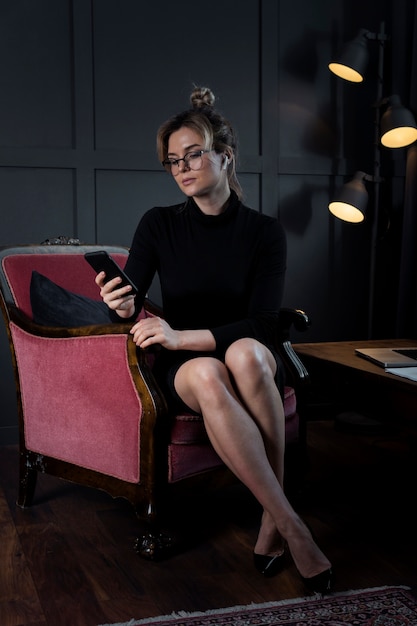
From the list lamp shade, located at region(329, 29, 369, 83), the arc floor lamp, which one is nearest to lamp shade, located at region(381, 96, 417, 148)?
the arc floor lamp

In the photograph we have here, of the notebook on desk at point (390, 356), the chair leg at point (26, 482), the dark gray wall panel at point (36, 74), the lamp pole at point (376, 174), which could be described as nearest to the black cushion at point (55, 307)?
the chair leg at point (26, 482)

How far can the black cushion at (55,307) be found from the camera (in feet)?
7.37

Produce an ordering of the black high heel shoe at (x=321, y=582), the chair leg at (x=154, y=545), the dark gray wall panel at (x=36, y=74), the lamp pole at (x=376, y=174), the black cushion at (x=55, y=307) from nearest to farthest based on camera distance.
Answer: the black high heel shoe at (x=321, y=582), the chair leg at (x=154, y=545), the black cushion at (x=55, y=307), the dark gray wall panel at (x=36, y=74), the lamp pole at (x=376, y=174)

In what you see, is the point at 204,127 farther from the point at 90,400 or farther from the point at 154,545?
the point at 154,545

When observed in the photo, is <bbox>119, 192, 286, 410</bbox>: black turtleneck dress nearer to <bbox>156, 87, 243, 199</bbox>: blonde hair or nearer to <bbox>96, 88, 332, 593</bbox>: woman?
<bbox>96, 88, 332, 593</bbox>: woman

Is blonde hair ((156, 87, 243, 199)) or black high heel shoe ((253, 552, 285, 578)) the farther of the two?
blonde hair ((156, 87, 243, 199))

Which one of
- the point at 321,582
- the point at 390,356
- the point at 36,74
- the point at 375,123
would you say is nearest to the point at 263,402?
the point at 321,582

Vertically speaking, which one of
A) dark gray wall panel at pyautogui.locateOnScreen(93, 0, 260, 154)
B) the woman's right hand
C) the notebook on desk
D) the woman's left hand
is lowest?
the notebook on desk

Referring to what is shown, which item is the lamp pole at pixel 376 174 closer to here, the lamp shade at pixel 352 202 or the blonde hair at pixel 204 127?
the lamp shade at pixel 352 202

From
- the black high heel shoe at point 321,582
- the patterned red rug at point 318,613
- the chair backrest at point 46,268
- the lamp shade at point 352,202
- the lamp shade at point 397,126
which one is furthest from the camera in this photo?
the lamp shade at point 352,202

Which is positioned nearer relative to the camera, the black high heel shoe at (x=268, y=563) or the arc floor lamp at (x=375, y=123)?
the black high heel shoe at (x=268, y=563)

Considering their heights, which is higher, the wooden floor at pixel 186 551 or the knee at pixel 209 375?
the knee at pixel 209 375

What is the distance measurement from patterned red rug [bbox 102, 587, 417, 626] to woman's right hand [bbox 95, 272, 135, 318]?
0.79 m

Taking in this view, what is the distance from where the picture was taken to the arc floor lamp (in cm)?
321
